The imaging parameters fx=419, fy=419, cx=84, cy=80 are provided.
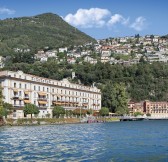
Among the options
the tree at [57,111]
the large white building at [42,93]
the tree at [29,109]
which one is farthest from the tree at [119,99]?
the tree at [29,109]

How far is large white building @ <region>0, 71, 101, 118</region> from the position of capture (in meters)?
109

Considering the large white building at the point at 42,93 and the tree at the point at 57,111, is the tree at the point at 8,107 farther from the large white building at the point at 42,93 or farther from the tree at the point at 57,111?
the tree at the point at 57,111

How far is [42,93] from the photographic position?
123688 millimetres

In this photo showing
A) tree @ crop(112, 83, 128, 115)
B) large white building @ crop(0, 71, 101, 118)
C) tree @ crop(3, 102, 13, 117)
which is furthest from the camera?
tree @ crop(112, 83, 128, 115)

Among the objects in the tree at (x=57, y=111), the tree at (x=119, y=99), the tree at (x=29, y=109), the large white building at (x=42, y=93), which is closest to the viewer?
the tree at (x=29, y=109)

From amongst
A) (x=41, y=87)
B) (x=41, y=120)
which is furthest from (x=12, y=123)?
(x=41, y=87)

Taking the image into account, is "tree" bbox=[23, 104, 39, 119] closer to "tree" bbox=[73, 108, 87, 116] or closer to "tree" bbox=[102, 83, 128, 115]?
"tree" bbox=[73, 108, 87, 116]

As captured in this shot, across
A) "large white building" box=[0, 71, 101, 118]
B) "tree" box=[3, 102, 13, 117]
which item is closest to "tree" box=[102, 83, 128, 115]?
"large white building" box=[0, 71, 101, 118]

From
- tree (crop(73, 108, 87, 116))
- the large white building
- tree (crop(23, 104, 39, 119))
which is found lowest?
tree (crop(73, 108, 87, 116))

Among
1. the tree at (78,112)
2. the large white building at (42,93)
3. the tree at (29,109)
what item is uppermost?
the large white building at (42,93)

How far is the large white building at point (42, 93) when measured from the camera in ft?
356

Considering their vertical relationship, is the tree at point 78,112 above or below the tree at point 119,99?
below

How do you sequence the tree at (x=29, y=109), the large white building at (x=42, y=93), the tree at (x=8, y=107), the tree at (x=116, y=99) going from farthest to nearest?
the tree at (x=116, y=99) → the large white building at (x=42, y=93) → the tree at (x=29, y=109) → the tree at (x=8, y=107)

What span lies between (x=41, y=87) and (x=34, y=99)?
600 centimetres
